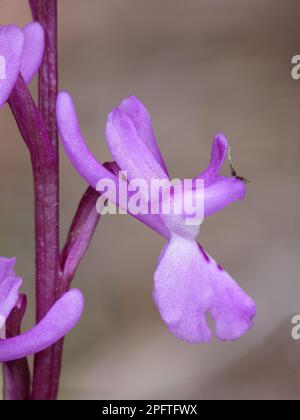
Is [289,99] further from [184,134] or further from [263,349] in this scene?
[263,349]

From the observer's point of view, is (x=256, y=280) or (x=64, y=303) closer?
(x=64, y=303)

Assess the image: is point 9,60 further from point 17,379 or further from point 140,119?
point 17,379

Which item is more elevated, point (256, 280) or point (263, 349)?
point (256, 280)

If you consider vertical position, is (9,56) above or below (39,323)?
above

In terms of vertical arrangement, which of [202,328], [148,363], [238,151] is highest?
[238,151]

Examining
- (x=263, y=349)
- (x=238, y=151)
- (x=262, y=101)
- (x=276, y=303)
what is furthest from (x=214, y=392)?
(x=262, y=101)

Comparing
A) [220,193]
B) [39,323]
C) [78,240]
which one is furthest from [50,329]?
[220,193]
